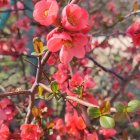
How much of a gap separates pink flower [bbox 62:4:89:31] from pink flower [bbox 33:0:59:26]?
3 centimetres

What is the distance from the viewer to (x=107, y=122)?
943 mm

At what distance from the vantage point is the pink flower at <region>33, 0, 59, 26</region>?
867 mm

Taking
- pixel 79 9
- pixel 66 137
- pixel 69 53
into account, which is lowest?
pixel 66 137

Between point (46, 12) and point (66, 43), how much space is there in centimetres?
9

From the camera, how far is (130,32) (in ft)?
3.73

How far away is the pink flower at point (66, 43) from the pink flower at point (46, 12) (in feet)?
0.10

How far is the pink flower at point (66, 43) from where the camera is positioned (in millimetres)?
853

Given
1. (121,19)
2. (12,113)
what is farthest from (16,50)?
(12,113)

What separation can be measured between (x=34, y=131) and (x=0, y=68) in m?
2.92

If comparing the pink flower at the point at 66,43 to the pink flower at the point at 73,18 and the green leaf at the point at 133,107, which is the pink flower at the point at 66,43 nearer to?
the pink flower at the point at 73,18

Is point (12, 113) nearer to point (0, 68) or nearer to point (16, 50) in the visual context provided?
point (16, 50)

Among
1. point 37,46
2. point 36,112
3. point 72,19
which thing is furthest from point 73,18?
point 36,112

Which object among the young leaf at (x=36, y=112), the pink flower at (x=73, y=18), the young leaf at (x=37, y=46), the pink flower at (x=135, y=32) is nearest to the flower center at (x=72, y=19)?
the pink flower at (x=73, y=18)

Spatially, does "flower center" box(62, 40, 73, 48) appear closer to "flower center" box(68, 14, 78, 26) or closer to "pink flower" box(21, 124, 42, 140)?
"flower center" box(68, 14, 78, 26)
